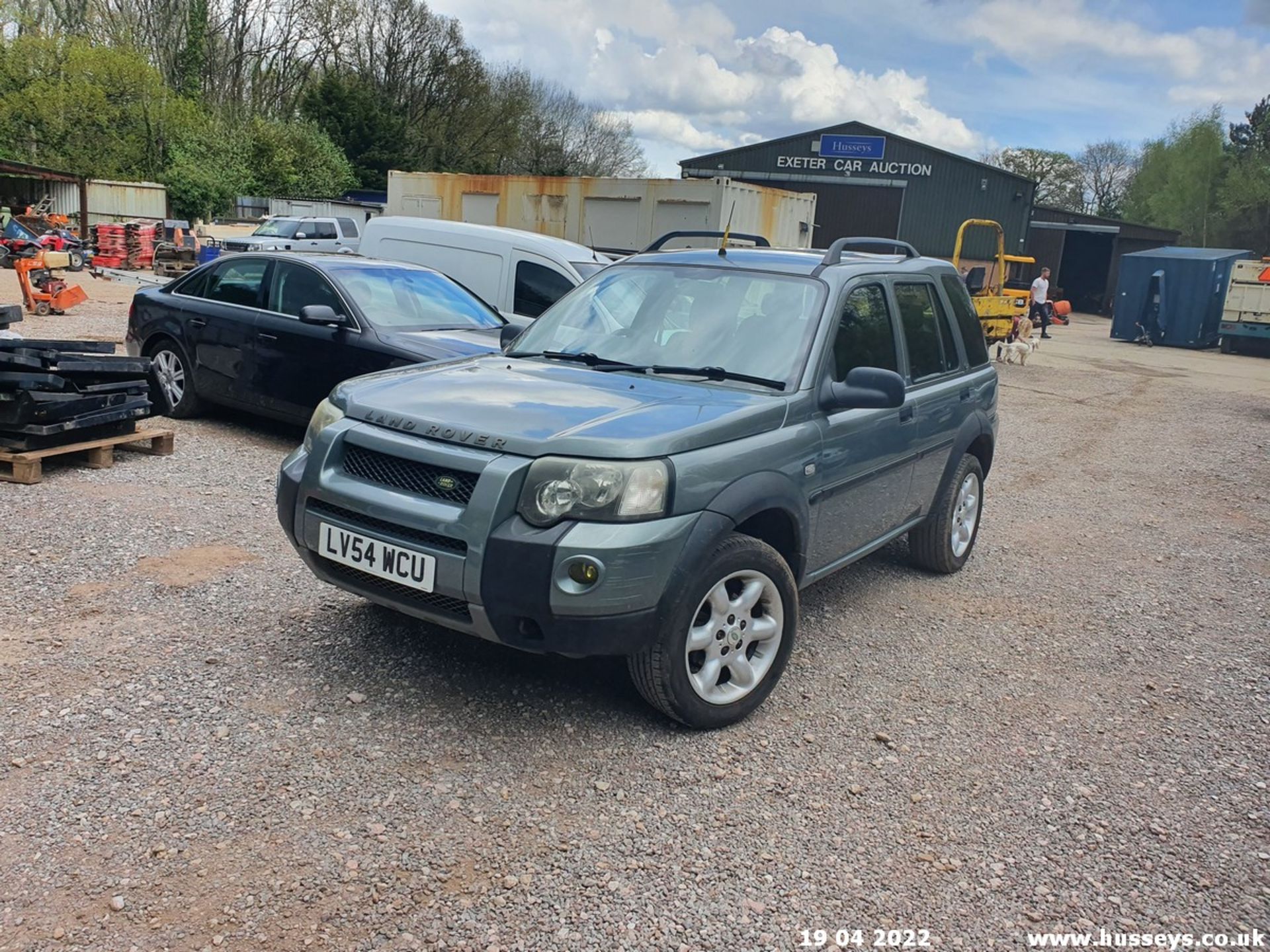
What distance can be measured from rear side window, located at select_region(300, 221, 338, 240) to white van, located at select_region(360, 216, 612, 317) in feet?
56.3

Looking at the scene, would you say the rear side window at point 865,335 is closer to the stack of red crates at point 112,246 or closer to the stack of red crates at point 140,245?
the stack of red crates at point 140,245

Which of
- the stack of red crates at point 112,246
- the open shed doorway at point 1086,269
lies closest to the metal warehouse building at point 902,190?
the open shed doorway at point 1086,269

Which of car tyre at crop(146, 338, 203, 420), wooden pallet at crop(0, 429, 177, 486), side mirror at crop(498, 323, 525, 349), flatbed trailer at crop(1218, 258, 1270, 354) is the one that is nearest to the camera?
side mirror at crop(498, 323, 525, 349)

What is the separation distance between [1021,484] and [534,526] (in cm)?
697

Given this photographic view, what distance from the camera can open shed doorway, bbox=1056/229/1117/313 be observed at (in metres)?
44.8

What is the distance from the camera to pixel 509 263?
10.6 meters

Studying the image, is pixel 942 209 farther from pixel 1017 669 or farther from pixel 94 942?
pixel 94 942

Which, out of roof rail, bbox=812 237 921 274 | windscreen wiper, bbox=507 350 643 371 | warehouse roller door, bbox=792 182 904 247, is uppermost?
warehouse roller door, bbox=792 182 904 247

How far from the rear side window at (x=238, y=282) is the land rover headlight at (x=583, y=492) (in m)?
5.59

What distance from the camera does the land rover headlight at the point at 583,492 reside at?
3.35m

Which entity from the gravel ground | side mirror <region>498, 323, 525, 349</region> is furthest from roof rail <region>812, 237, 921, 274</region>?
the gravel ground

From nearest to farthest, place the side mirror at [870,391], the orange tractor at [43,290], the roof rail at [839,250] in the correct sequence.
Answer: the side mirror at [870,391]
the roof rail at [839,250]
the orange tractor at [43,290]

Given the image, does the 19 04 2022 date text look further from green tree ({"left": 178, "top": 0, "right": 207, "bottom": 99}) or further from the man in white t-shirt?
green tree ({"left": 178, "top": 0, "right": 207, "bottom": 99})

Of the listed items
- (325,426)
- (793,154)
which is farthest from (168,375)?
(793,154)
